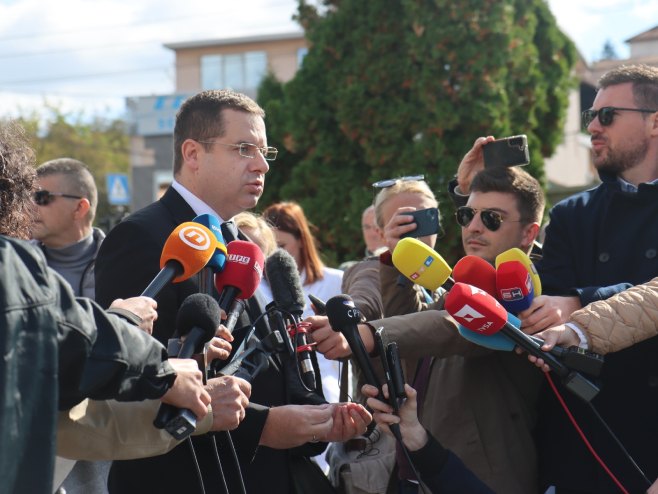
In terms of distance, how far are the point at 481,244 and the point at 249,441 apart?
5.32 ft

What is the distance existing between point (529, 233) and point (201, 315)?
87.3 inches

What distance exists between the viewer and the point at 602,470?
13.0 feet

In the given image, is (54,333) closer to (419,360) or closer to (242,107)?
(242,107)

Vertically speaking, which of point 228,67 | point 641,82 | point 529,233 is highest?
point 228,67

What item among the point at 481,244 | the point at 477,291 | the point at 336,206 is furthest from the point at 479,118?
the point at 477,291

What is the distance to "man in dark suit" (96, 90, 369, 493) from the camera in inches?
139

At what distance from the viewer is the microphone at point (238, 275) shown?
337 centimetres

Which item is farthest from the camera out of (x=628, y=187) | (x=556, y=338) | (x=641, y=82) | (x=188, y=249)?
(x=641, y=82)

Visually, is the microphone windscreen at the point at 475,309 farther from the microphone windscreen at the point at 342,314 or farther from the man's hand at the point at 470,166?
the man's hand at the point at 470,166

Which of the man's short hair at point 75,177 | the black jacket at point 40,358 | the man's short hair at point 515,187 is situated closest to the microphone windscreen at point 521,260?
the man's short hair at point 515,187

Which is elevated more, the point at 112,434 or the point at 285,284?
the point at 285,284

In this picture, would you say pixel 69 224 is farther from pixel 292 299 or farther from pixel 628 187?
pixel 628 187

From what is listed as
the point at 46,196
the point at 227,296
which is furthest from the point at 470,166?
the point at 46,196

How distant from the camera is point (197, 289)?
364 cm
